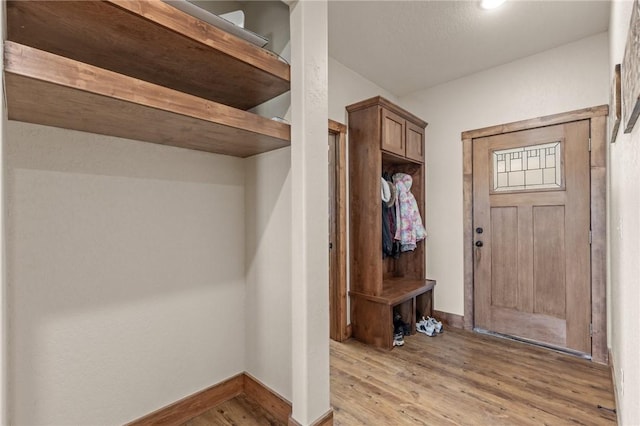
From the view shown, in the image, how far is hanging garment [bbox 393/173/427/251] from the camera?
3.11 metres

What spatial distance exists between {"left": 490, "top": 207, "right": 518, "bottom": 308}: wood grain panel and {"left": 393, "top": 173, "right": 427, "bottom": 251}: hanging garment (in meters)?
0.68

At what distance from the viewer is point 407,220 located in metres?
3.13

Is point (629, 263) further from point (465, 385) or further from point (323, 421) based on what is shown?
point (323, 421)

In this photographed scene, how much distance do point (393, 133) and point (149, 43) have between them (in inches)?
86.6

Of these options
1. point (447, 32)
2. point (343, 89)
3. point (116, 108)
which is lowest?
point (116, 108)

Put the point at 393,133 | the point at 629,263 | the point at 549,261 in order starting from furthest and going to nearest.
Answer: the point at 393,133 < the point at 549,261 < the point at 629,263

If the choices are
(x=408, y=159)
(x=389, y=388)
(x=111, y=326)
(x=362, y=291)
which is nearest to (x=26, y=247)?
(x=111, y=326)

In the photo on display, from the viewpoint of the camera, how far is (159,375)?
1.61m

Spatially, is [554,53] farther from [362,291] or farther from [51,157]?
[51,157]

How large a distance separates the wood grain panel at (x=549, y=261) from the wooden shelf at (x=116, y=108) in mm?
2502

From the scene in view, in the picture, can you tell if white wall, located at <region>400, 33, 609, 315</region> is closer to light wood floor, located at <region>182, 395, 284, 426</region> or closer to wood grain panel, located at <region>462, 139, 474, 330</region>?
wood grain panel, located at <region>462, 139, 474, 330</region>

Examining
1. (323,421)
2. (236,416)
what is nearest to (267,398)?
(236,416)

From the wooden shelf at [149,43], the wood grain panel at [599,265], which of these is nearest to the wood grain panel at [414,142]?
the wood grain panel at [599,265]

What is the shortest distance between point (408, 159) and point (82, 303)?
2841 mm
